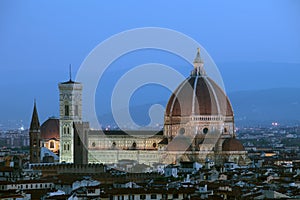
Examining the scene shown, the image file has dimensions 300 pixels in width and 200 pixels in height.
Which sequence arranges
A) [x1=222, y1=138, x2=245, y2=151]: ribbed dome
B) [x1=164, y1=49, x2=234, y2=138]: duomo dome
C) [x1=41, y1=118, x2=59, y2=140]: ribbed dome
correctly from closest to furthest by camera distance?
[x1=222, y1=138, x2=245, y2=151]: ribbed dome, [x1=164, y1=49, x2=234, y2=138]: duomo dome, [x1=41, y1=118, x2=59, y2=140]: ribbed dome

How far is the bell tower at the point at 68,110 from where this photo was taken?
97.2 meters

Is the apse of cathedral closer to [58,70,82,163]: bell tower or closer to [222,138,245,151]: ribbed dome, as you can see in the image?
[222,138,245,151]: ribbed dome

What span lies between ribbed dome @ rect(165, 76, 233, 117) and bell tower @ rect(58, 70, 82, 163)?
8352 mm

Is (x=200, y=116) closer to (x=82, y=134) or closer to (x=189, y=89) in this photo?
(x=189, y=89)

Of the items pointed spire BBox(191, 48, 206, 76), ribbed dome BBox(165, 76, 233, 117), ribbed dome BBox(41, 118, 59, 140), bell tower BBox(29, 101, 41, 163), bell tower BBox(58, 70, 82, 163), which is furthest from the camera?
ribbed dome BBox(41, 118, 59, 140)

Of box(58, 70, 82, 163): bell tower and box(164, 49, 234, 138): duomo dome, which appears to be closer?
box(164, 49, 234, 138): duomo dome

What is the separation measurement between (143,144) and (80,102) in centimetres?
825

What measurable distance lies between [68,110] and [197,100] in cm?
1089

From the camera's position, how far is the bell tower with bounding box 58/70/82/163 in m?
97.2

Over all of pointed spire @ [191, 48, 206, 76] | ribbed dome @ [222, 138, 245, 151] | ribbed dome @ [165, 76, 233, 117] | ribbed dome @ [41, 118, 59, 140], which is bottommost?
ribbed dome @ [222, 138, 245, 151]

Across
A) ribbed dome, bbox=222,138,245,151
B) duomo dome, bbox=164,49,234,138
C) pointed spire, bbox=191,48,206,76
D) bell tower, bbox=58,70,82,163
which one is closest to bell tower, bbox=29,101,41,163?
bell tower, bbox=58,70,82,163

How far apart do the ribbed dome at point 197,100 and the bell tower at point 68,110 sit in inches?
329

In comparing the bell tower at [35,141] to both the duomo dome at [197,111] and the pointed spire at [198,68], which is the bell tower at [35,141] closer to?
the duomo dome at [197,111]

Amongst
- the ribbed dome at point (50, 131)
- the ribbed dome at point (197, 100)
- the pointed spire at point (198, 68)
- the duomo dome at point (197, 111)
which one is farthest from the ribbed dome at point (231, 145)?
the ribbed dome at point (50, 131)
